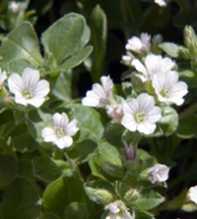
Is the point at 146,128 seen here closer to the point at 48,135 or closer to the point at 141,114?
the point at 141,114

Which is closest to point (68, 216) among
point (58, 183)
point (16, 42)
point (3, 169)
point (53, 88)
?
point (58, 183)

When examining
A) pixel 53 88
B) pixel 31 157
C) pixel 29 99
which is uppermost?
pixel 29 99

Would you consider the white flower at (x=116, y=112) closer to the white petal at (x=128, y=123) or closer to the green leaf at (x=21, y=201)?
the white petal at (x=128, y=123)

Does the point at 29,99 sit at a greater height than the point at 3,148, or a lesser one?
greater

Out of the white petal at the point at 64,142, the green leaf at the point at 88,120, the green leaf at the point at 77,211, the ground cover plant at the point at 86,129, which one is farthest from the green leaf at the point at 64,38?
the green leaf at the point at 77,211

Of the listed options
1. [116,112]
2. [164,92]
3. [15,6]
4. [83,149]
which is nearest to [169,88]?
[164,92]

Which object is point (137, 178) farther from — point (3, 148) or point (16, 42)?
point (16, 42)
